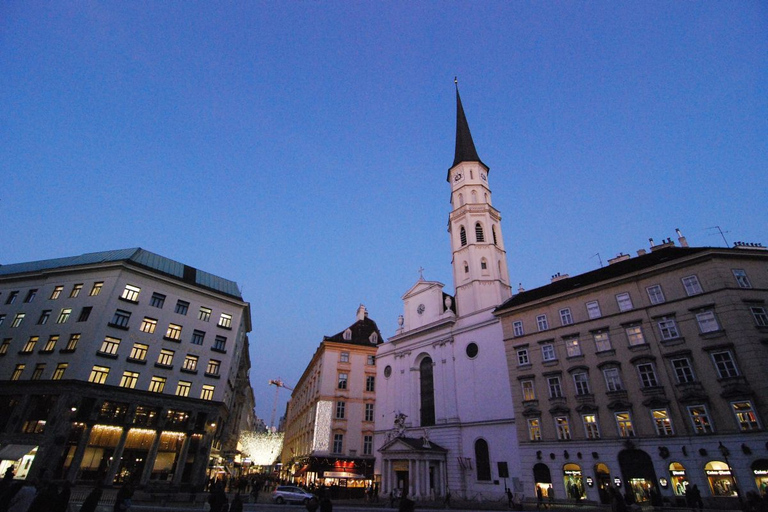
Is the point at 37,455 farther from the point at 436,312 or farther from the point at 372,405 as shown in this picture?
the point at 436,312

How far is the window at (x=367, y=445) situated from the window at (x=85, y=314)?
33236 mm

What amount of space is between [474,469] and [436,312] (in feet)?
58.5

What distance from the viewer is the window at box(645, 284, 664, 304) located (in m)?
28.6

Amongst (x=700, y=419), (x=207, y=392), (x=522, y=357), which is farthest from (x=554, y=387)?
(x=207, y=392)

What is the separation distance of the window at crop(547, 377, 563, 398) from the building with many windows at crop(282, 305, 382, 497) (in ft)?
80.9

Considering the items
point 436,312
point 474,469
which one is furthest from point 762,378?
point 436,312

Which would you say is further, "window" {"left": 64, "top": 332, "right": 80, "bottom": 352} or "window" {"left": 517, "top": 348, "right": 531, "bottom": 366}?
"window" {"left": 517, "top": 348, "right": 531, "bottom": 366}

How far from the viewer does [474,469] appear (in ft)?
119

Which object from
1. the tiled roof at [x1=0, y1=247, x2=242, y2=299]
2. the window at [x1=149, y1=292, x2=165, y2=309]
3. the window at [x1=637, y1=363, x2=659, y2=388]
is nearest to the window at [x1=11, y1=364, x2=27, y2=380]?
the tiled roof at [x1=0, y1=247, x2=242, y2=299]

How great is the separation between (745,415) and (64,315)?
174ft

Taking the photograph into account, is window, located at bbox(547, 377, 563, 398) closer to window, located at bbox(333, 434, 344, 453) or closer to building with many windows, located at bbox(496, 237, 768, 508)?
building with many windows, located at bbox(496, 237, 768, 508)

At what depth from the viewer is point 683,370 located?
2605 centimetres

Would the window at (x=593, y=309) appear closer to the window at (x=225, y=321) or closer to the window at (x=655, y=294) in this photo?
the window at (x=655, y=294)

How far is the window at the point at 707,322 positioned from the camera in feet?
83.9
